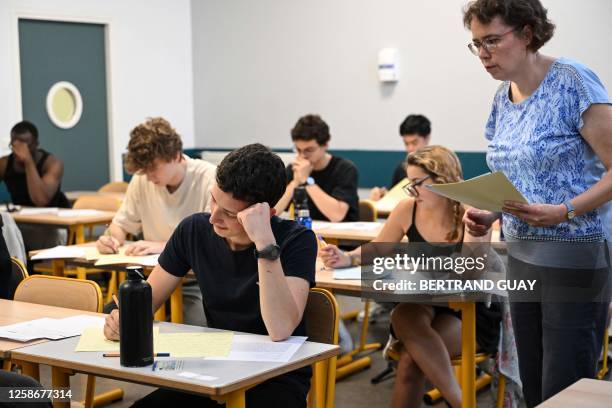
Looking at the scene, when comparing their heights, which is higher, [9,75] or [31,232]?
[9,75]

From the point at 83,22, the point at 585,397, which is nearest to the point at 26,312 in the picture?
the point at 585,397

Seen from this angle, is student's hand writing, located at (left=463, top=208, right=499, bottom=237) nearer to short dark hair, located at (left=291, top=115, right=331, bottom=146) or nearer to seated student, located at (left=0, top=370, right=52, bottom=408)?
seated student, located at (left=0, top=370, right=52, bottom=408)

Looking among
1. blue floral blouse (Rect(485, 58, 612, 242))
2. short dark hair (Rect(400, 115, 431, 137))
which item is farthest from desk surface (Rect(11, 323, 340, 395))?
short dark hair (Rect(400, 115, 431, 137))

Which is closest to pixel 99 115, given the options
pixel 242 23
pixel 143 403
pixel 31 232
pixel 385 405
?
pixel 242 23

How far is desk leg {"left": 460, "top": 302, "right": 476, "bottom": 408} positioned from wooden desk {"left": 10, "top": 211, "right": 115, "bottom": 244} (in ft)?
9.96

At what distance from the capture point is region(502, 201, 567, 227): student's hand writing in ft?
7.29

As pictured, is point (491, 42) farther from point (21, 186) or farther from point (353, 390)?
point (21, 186)

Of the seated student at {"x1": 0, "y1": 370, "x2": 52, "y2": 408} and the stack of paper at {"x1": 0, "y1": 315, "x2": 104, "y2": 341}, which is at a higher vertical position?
the stack of paper at {"x1": 0, "y1": 315, "x2": 104, "y2": 341}

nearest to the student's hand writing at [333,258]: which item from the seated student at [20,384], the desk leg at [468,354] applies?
the desk leg at [468,354]

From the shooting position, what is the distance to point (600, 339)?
2316 mm

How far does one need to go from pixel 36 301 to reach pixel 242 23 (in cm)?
601

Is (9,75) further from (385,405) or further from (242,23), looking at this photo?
(385,405)

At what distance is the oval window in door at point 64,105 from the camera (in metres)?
7.98

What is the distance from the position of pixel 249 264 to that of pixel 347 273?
1035mm
